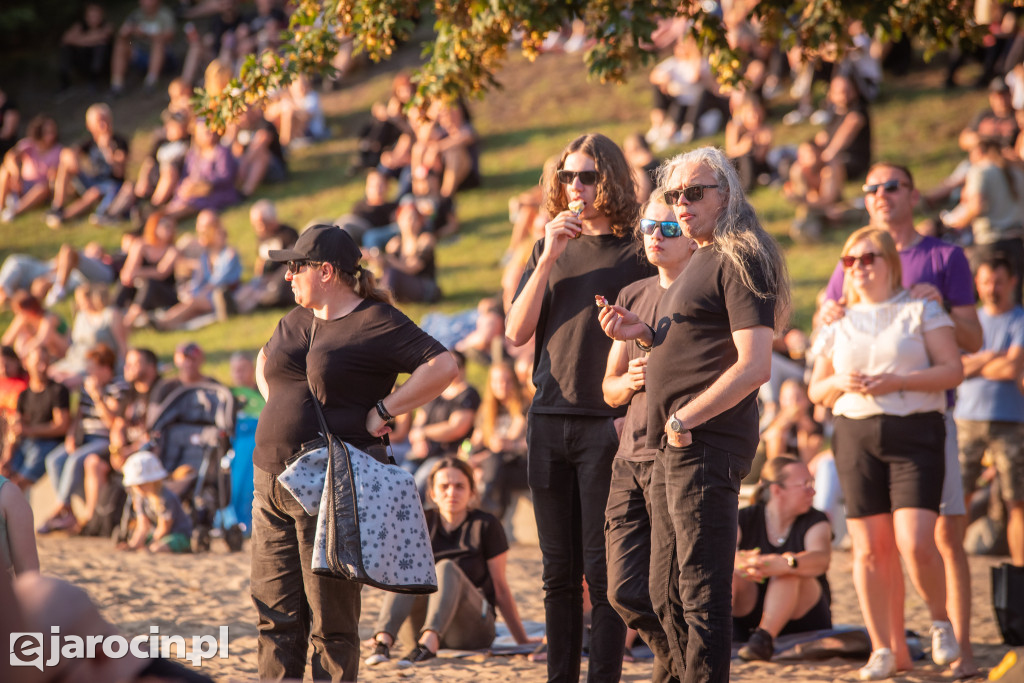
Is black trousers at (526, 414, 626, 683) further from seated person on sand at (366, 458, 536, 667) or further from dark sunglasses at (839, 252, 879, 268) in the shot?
dark sunglasses at (839, 252, 879, 268)

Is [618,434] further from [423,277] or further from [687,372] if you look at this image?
[423,277]

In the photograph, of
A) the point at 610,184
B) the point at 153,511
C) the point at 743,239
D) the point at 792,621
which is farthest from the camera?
the point at 153,511

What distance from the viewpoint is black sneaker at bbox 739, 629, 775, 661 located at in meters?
5.66

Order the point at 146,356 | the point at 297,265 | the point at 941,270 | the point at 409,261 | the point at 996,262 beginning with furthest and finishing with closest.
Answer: the point at 409,261 → the point at 146,356 → the point at 996,262 → the point at 941,270 → the point at 297,265

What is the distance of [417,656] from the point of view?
19.1ft

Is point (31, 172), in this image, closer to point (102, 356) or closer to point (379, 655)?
point (102, 356)

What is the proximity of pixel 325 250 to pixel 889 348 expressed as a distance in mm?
2531

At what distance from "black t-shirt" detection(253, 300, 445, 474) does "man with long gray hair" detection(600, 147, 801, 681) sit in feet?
3.17

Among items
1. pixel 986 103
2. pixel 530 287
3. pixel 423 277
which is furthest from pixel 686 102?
pixel 530 287

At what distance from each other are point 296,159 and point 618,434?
15110mm

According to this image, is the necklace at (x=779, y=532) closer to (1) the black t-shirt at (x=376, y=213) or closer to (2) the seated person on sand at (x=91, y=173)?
(1) the black t-shirt at (x=376, y=213)

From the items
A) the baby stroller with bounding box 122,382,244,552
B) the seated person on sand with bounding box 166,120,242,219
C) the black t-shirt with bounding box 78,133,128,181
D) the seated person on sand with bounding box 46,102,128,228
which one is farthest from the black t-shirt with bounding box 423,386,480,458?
the black t-shirt with bounding box 78,133,128,181

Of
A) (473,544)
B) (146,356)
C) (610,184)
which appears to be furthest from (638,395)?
(146,356)

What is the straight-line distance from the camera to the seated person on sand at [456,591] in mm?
5938
